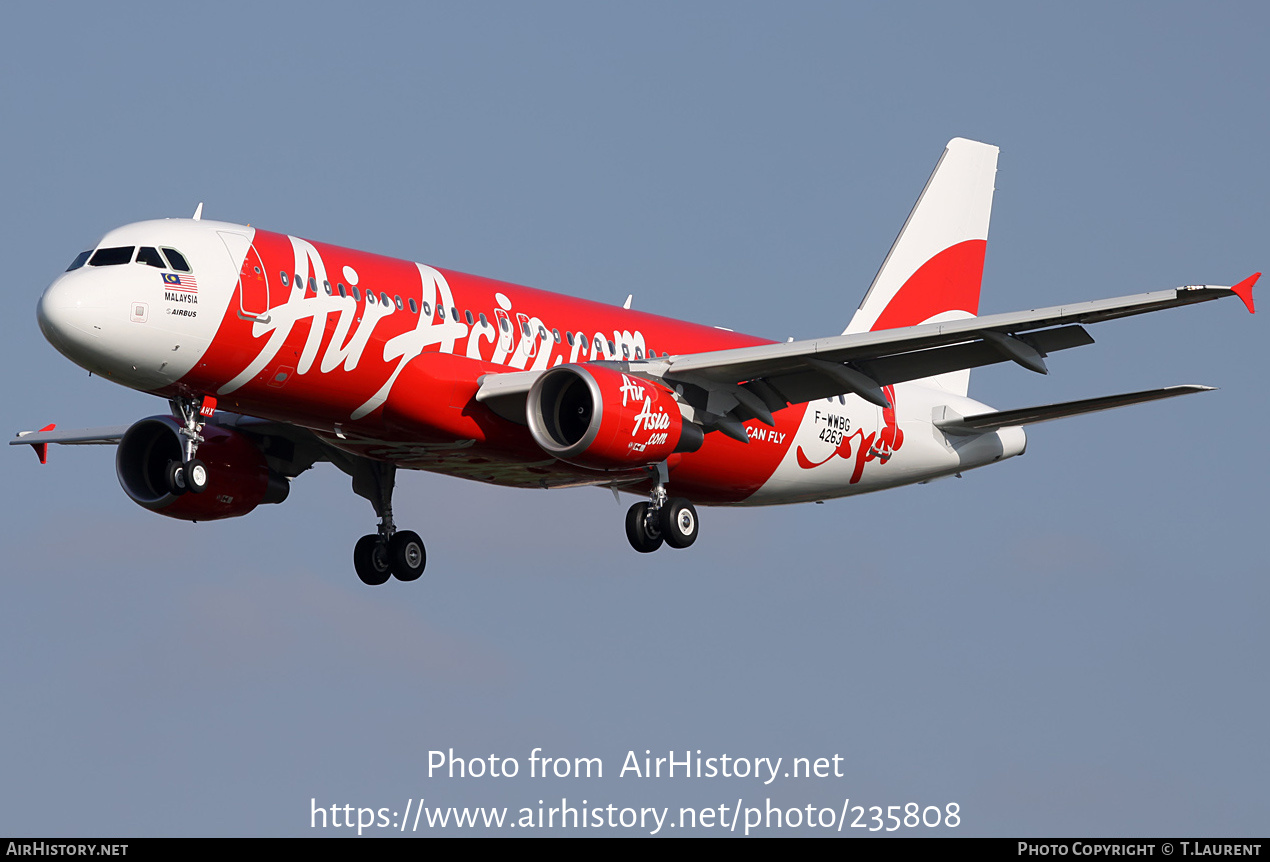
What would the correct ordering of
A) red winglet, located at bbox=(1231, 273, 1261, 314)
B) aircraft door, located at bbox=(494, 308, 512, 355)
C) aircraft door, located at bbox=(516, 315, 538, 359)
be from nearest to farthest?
red winglet, located at bbox=(1231, 273, 1261, 314) < aircraft door, located at bbox=(494, 308, 512, 355) < aircraft door, located at bbox=(516, 315, 538, 359)

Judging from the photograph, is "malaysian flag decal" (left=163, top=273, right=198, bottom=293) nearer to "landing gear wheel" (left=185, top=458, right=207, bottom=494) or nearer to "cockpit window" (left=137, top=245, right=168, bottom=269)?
"cockpit window" (left=137, top=245, right=168, bottom=269)

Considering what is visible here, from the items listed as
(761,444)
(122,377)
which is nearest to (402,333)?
(122,377)

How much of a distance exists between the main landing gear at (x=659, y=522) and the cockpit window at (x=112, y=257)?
447 inches

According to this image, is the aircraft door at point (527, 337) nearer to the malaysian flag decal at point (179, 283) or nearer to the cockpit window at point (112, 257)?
the malaysian flag decal at point (179, 283)

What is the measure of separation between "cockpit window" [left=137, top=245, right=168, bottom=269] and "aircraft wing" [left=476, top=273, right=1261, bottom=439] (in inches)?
249

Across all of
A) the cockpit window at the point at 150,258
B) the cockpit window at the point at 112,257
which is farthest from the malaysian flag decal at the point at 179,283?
the cockpit window at the point at 112,257

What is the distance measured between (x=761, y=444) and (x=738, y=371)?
13.9 ft

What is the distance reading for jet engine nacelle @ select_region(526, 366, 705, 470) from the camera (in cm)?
3512

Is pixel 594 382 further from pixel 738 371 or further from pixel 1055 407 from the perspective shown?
pixel 1055 407

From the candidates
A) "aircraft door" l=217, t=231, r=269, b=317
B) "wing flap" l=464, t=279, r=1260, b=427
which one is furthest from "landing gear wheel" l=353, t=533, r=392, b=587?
"aircraft door" l=217, t=231, r=269, b=317

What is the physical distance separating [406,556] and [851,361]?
10.9 m

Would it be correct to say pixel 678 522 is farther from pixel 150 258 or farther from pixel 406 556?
pixel 150 258

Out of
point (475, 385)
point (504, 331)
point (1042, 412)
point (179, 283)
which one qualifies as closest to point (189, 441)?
point (179, 283)

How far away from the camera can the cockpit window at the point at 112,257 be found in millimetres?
32531
